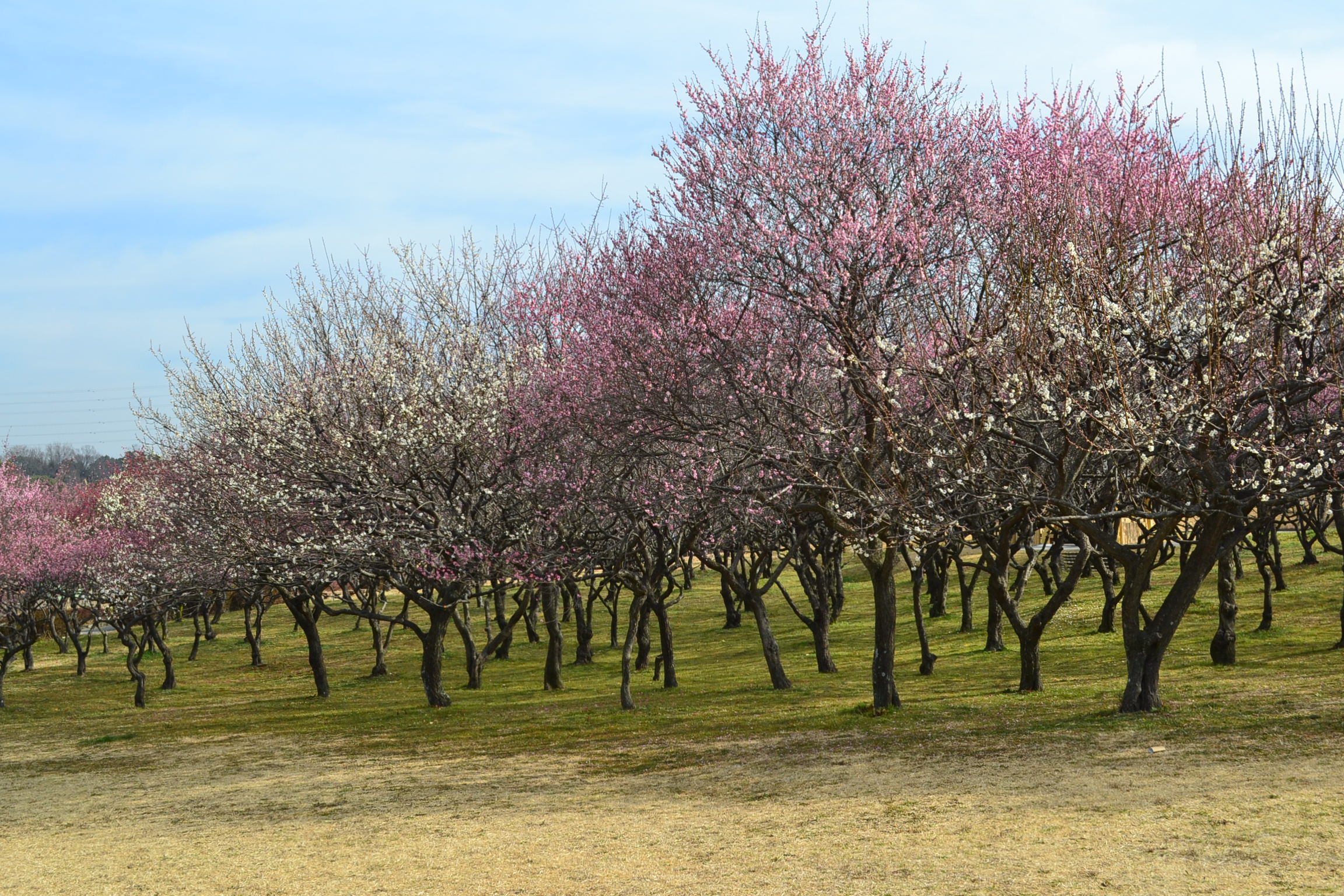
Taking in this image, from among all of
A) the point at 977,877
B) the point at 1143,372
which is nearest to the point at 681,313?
the point at 1143,372

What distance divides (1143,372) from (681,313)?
24.0 feet

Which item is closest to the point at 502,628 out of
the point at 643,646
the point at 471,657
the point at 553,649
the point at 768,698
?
the point at 471,657

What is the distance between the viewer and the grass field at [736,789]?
11219 mm

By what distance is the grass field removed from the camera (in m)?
11.2

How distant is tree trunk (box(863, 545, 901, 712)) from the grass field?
0.52 meters

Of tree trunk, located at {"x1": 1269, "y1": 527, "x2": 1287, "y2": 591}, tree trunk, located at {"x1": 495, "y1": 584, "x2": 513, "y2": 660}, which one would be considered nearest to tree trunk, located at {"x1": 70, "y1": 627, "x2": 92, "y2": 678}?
tree trunk, located at {"x1": 495, "y1": 584, "x2": 513, "y2": 660}

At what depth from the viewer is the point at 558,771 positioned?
18.2 m

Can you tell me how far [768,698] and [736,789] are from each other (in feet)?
32.8

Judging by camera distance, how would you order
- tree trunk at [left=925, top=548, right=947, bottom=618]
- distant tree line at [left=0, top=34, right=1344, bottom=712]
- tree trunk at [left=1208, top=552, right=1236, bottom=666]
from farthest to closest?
tree trunk at [left=925, top=548, right=947, bottom=618], tree trunk at [left=1208, top=552, right=1236, bottom=666], distant tree line at [left=0, top=34, right=1344, bottom=712]

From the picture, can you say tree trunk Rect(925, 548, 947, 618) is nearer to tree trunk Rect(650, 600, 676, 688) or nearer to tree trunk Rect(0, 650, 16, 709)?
tree trunk Rect(650, 600, 676, 688)

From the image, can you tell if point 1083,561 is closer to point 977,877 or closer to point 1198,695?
point 1198,695

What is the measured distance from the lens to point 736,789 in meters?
15.8

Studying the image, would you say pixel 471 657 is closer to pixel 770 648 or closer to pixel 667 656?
pixel 667 656

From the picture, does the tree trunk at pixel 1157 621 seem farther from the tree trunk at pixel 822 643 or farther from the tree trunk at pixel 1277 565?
the tree trunk at pixel 1277 565
